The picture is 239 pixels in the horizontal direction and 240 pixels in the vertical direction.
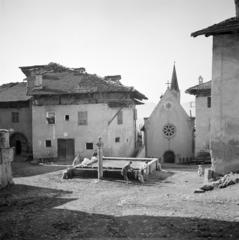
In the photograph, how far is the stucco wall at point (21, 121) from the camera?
29975 mm

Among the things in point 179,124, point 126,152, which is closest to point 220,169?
point 126,152

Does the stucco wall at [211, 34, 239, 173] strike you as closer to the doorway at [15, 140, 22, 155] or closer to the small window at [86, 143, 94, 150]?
the small window at [86, 143, 94, 150]

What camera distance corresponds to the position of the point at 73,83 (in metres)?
28.2

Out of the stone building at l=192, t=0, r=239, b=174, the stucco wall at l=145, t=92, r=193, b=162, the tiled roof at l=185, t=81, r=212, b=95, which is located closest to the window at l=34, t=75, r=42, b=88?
the stucco wall at l=145, t=92, r=193, b=162

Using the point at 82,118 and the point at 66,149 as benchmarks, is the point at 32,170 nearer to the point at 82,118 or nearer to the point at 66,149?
the point at 66,149

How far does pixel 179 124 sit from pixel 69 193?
19.4 m

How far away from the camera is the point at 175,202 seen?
1027 centimetres

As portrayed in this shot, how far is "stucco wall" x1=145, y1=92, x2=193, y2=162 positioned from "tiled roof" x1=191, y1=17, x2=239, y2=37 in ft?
59.1

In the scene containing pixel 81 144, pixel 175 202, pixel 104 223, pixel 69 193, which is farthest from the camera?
pixel 81 144

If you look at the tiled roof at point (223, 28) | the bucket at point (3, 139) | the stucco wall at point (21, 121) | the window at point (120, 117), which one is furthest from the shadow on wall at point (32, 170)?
the tiled roof at point (223, 28)

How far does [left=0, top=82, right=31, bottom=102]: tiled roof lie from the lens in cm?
2988

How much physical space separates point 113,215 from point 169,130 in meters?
22.2

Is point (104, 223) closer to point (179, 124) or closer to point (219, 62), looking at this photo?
point (219, 62)

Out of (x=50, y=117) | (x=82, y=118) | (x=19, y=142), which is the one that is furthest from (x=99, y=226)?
(x=19, y=142)
